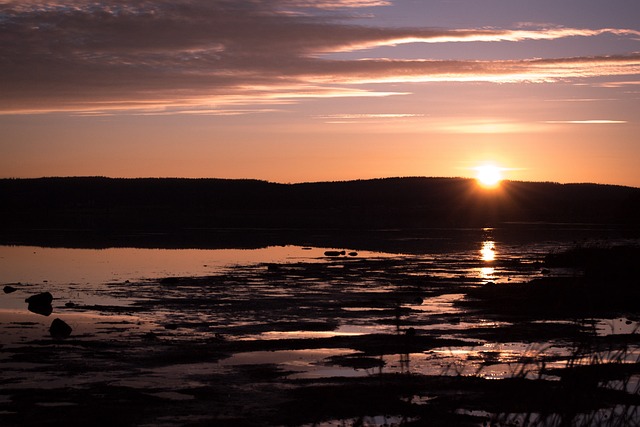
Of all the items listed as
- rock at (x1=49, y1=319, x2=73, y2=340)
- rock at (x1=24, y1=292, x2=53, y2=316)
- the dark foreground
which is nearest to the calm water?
the dark foreground

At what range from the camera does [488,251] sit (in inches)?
2317

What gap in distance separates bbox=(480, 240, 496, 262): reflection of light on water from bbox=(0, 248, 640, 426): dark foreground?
54.1 feet

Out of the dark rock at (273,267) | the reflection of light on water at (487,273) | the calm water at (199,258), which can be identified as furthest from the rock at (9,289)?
the reflection of light on water at (487,273)

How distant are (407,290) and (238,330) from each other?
11.5 meters

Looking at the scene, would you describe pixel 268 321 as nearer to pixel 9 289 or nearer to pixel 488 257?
pixel 9 289

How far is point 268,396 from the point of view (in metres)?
14.7

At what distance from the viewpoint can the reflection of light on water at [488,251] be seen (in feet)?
169

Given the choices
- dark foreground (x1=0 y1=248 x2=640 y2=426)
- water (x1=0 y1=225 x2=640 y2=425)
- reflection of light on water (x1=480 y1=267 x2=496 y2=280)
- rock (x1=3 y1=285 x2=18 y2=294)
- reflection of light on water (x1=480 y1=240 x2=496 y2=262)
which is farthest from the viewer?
reflection of light on water (x1=480 y1=240 x2=496 y2=262)

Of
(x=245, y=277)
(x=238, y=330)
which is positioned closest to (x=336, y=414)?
(x=238, y=330)

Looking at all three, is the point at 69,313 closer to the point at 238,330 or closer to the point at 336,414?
the point at 238,330

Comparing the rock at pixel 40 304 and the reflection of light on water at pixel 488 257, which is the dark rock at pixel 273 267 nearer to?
the reflection of light on water at pixel 488 257

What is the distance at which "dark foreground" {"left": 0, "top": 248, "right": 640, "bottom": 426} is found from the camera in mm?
11383

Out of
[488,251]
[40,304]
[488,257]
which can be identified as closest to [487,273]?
[488,257]

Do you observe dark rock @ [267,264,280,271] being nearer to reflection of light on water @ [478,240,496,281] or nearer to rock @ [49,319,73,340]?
reflection of light on water @ [478,240,496,281]
